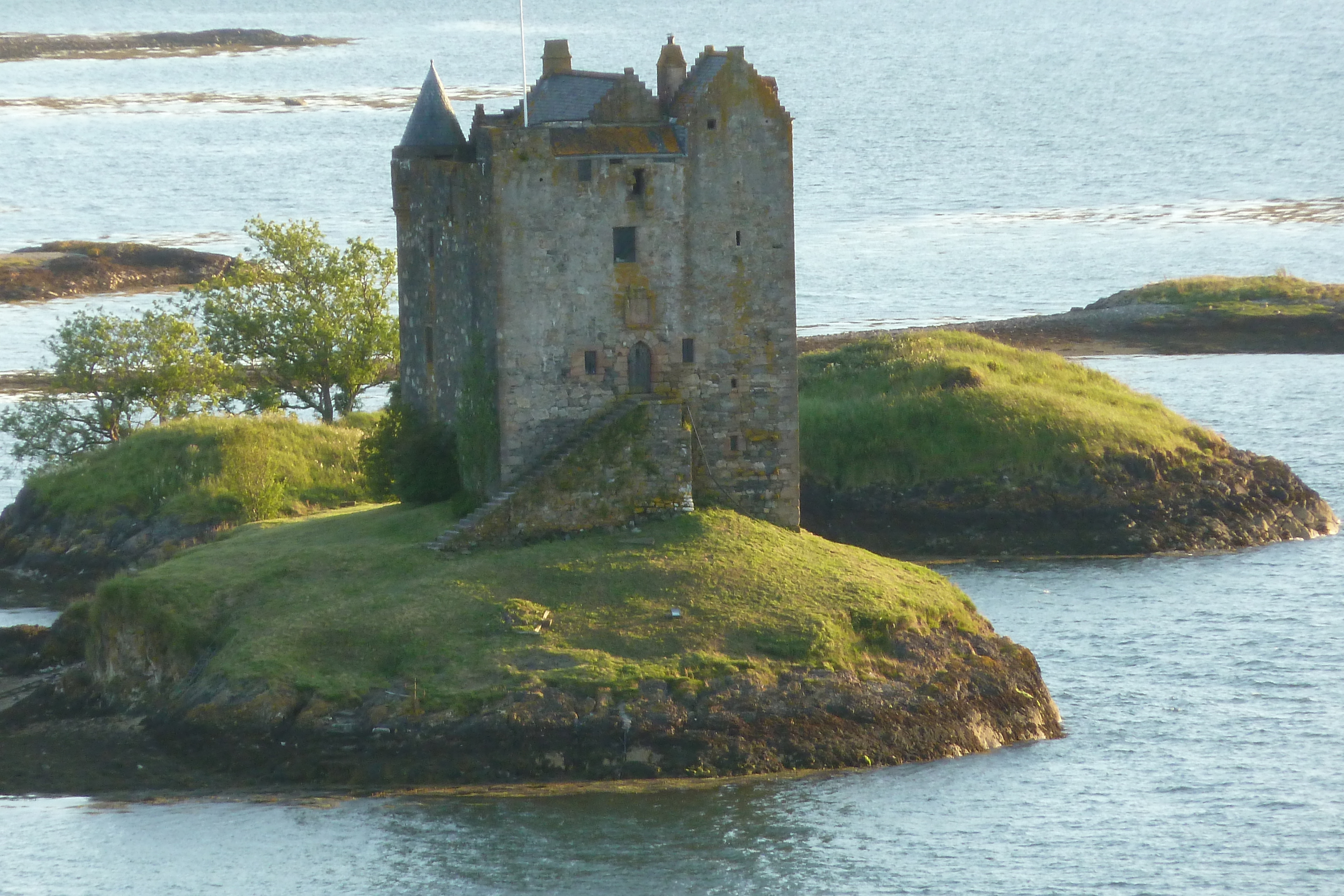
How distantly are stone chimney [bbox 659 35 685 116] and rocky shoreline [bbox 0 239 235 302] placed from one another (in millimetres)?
61689

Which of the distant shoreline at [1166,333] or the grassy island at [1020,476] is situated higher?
the distant shoreline at [1166,333]

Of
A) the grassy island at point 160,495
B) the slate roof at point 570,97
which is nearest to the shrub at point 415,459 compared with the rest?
the grassy island at point 160,495

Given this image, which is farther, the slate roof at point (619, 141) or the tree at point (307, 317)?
the tree at point (307, 317)

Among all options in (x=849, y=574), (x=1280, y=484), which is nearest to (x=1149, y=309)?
(x=1280, y=484)

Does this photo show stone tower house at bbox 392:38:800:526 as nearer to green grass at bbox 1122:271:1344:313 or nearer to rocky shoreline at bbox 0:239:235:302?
green grass at bbox 1122:271:1344:313

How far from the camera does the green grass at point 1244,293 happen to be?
106 metres

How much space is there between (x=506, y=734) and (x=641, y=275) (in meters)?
12.9

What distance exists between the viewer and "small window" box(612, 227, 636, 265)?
53.6 m

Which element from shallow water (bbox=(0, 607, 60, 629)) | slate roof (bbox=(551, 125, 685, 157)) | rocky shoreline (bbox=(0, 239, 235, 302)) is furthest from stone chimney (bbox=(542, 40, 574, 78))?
rocky shoreline (bbox=(0, 239, 235, 302))

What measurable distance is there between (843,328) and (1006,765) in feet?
183

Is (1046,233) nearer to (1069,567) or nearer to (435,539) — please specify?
(1069,567)

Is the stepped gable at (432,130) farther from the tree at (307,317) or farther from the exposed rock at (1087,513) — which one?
the tree at (307,317)

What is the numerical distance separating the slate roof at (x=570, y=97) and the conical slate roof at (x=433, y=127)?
3.60 metres

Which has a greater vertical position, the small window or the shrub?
the small window
